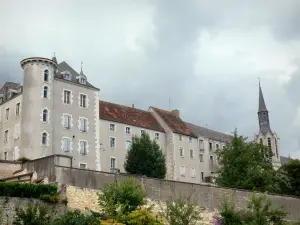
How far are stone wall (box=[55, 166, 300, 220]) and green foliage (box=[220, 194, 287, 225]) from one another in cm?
363

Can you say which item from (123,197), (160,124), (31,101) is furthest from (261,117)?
(123,197)

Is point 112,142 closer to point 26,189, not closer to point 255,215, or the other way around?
point 26,189

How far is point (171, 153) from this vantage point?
61.5 meters

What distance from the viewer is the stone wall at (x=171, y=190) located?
91.9ft

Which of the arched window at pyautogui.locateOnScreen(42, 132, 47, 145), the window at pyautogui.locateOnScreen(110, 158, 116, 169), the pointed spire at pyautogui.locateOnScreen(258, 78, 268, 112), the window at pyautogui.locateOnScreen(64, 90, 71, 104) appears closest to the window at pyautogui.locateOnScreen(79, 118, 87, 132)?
the window at pyautogui.locateOnScreen(64, 90, 71, 104)

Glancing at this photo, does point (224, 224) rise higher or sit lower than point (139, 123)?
lower

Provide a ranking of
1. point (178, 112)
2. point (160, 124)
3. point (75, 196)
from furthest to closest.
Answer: point (178, 112) < point (160, 124) < point (75, 196)

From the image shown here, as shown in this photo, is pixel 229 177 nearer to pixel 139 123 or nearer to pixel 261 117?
pixel 139 123

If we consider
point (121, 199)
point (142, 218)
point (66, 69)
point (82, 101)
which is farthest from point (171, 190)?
point (66, 69)

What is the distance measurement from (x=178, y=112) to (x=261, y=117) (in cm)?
3154

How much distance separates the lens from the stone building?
153ft

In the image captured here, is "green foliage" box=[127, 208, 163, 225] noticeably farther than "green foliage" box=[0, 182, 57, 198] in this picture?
No

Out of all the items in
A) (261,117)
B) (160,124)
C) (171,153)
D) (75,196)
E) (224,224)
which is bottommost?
(224,224)

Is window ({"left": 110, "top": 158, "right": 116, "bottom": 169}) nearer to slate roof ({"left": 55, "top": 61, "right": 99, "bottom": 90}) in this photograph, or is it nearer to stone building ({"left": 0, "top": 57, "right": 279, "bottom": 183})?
stone building ({"left": 0, "top": 57, "right": 279, "bottom": 183})
